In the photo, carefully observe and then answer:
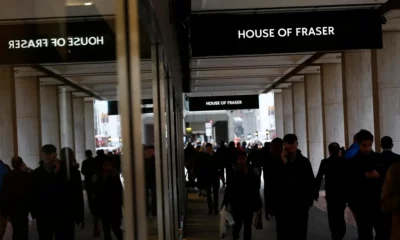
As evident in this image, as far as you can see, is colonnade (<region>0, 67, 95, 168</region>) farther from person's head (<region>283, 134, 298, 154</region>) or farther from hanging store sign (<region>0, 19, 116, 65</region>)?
person's head (<region>283, 134, 298, 154</region>)

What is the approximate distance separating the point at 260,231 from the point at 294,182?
5.99 m

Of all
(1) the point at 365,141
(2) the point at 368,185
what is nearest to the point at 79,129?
(1) the point at 365,141

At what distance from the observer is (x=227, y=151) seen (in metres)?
19.8

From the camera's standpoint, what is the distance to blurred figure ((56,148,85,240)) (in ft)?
9.86

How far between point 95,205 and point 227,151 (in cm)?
1591

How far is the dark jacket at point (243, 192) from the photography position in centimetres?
990

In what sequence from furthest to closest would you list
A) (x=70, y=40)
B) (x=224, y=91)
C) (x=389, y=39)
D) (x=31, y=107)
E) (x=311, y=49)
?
(x=224, y=91) → (x=389, y=39) → (x=311, y=49) → (x=31, y=107) → (x=70, y=40)

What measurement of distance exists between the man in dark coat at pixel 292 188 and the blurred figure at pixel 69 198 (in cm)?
467

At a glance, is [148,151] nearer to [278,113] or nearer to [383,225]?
[383,225]

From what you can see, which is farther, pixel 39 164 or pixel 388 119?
pixel 388 119

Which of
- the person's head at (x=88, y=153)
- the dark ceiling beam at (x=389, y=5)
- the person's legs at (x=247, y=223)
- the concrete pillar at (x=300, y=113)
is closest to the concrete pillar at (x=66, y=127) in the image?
the person's head at (x=88, y=153)

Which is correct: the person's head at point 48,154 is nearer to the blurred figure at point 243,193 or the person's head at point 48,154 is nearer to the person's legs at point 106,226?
the person's legs at point 106,226

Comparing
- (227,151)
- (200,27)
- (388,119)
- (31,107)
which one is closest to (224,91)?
(227,151)

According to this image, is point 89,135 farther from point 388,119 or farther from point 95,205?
point 388,119
